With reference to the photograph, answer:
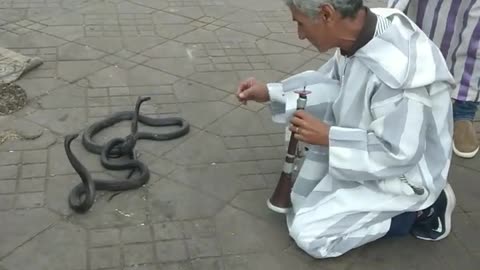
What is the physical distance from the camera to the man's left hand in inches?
99.9

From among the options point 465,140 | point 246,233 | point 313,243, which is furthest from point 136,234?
point 465,140

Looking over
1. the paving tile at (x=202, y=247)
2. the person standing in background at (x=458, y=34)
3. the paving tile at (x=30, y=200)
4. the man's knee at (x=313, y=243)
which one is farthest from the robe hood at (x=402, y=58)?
the paving tile at (x=30, y=200)

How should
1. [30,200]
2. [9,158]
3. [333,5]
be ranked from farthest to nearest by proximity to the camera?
[9,158] < [30,200] < [333,5]

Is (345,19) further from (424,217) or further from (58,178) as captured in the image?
(58,178)

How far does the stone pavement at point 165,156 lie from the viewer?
109 inches

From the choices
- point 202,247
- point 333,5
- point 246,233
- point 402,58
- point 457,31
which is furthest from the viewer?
point 457,31

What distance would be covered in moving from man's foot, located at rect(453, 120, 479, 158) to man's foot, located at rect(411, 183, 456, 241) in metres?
0.83

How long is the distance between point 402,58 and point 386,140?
33cm

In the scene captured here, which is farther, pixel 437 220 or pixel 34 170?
pixel 34 170

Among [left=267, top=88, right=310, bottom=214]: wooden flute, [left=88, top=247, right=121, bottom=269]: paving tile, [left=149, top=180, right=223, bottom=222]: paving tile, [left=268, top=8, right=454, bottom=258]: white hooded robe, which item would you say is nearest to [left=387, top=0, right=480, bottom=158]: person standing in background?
[left=268, top=8, right=454, bottom=258]: white hooded robe

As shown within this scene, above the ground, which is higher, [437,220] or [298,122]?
[298,122]

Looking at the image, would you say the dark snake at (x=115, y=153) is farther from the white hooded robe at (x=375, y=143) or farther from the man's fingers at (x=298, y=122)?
the man's fingers at (x=298, y=122)

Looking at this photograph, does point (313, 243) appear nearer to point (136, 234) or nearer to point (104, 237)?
point (136, 234)

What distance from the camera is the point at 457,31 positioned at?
3.44 metres
